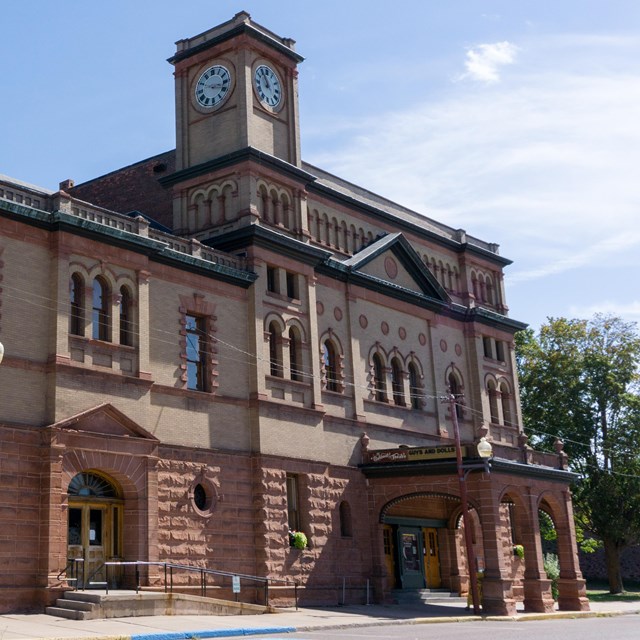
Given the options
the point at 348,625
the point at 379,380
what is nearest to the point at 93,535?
the point at 348,625

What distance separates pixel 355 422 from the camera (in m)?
39.9

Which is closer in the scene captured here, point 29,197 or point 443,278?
point 29,197

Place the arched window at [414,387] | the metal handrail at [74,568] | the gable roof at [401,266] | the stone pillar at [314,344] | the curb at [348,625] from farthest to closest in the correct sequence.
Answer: the arched window at [414,387]
the gable roof at [401,266]
the stone pillar at [314,344]
the metal handrail at [74,568]
the curb at [348,625]

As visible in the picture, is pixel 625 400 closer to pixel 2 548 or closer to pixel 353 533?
pixel 353 533

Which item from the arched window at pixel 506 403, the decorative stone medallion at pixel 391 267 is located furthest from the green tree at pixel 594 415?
the decorative stone medallion at pixel 391 267

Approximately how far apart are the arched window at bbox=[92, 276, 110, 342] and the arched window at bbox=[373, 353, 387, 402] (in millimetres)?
14498

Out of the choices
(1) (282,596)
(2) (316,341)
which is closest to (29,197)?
(2) (316,341)

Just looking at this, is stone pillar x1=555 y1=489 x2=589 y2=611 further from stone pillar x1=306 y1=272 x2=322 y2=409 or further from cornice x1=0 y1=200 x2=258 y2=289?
cornice x1=0 y1=200 x2=258 y2=289

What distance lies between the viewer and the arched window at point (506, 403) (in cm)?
5000

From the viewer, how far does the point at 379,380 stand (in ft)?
139

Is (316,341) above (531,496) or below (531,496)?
above

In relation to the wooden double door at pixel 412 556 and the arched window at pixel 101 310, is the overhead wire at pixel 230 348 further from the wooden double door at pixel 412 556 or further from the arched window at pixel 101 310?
the wooden double door at pixel 412 556

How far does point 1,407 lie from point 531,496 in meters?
21.3

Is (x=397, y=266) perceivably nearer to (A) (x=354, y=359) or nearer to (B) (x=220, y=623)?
(A) (x=354, y=359)
